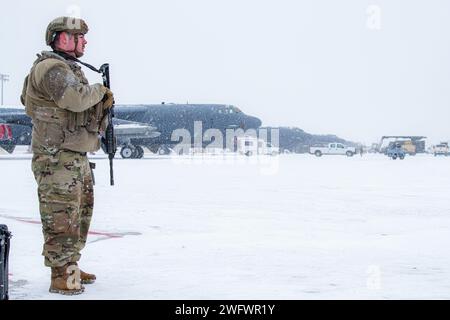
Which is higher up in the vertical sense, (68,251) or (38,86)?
(38,86)

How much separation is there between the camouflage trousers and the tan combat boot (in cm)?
6

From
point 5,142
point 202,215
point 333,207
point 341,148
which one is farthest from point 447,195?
point 341,148

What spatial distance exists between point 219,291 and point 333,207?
21.9ft

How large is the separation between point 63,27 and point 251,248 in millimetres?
3135

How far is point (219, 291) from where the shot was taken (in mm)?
4285

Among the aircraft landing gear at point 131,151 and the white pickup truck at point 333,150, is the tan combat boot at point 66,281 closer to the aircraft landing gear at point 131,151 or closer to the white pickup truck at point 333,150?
the aircraft landing gear at point 131,151

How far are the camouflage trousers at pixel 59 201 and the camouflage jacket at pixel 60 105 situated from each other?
92 mm

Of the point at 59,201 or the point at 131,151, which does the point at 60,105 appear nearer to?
the point at 59,201

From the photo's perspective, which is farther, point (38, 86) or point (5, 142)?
point (5, 142)

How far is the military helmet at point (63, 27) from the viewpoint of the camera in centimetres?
445

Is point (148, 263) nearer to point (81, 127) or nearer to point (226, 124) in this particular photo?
point (81, 127)

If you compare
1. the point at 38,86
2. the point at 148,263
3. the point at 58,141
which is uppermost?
the point at 38,86
